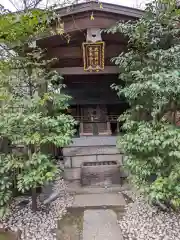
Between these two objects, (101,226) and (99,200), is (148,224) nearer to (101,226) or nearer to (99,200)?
(101,226)

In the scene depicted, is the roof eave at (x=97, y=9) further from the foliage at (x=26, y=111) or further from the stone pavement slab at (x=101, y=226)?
the stone pavement slab at (x=101, y=226)

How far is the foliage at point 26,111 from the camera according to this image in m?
2.83

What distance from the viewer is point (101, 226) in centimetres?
282

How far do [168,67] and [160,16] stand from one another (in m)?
0.73

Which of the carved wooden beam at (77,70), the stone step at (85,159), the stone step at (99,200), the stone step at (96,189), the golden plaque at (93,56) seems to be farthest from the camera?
the stone step at (85,159)

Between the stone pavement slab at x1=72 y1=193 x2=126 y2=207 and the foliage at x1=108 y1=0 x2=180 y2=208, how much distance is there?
0.64m

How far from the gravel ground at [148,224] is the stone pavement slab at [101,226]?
0.37ft

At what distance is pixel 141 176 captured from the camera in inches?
120

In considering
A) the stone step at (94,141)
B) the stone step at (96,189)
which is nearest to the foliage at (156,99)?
the stone step at (96,189)

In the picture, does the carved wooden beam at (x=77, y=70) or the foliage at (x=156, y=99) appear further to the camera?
the carved wooden beam at (x=77, y=70)

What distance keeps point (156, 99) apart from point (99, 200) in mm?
1956

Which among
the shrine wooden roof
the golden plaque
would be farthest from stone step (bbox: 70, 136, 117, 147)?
the shrine wooden roof

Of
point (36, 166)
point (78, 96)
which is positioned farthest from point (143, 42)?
point (78, 96)

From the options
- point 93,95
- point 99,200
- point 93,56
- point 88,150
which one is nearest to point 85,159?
point 88,150
